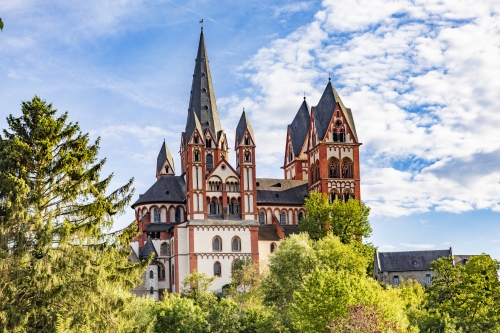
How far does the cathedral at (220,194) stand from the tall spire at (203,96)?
14cm

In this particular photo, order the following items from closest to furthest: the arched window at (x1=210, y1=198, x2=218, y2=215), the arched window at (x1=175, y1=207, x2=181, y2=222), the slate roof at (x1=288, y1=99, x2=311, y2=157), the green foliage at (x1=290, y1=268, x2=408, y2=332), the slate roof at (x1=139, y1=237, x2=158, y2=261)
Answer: the green foliage at (x1=290, y1=268, x2=408, y2=332) → the slate roof at (x1=139, y1=237, x2=158, y2=261) → the arched window at (x1=210, y1=198, x2=218, y2=215) → the arched window at (x1=175, y1=207, x2=181, y2=222) → the slate roof at (x1=288, y1=99, x2=311, y2=157)

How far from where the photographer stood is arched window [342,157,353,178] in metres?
95.3

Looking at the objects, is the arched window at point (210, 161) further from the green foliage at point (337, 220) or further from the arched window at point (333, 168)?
Answer: the arched window at point (333, 168)

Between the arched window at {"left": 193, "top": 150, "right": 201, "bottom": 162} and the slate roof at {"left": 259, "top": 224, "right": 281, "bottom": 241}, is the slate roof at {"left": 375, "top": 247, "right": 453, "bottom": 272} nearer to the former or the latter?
the slate roof at {"left": 259, "top": 224, "right": 281, "bottom": 241}

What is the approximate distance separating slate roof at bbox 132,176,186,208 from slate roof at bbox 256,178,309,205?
33.3ft

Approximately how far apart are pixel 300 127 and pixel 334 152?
45.6 feet

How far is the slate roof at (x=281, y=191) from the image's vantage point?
95113 millimetres

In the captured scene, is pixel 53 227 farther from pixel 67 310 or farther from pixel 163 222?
pixel 163 222

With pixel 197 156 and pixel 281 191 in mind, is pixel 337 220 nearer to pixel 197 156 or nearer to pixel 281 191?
pixel 281 191

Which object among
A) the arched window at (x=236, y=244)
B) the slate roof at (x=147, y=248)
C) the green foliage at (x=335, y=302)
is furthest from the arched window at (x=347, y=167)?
the green foliage at (x=335, y=302)

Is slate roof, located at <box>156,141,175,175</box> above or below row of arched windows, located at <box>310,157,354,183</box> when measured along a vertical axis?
above

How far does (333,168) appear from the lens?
9519 cm

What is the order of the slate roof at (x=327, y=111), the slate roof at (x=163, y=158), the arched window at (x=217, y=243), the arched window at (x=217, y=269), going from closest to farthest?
the arched window at (x=217, y=269) < the arched window at (x=217, y=243) < the slate roof at (x=327, y=111) < the slate roof at (x=163, y=158)

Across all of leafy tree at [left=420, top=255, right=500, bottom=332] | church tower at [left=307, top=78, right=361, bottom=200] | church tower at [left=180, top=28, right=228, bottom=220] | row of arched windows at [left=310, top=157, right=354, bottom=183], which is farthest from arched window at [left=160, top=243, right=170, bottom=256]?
leafy tree at [left=420, top=255, right=500, bottom=332]
